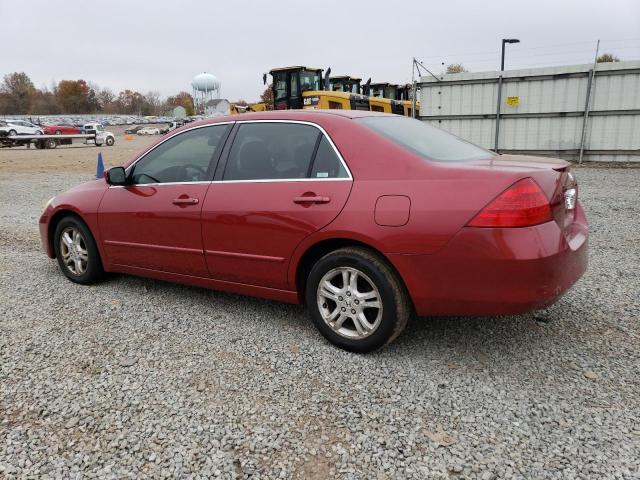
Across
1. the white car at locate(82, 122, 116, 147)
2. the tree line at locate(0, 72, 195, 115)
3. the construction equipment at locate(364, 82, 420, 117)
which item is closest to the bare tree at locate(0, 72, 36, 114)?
the tree line at locate(0, 72, 195, 115)

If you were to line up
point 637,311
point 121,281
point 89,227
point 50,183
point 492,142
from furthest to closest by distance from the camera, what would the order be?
point 492,142, point 50,183, point 121,281, point 89,227, point 637,311

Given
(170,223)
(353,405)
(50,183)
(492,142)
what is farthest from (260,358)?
(492,142)

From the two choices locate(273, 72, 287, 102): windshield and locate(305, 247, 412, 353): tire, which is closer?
locate(305, 247, 412, 353): tire

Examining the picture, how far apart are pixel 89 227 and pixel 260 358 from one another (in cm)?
231

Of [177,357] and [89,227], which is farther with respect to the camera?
[89,227]

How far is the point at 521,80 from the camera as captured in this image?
1441 cm

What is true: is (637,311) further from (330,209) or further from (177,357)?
(177,357)

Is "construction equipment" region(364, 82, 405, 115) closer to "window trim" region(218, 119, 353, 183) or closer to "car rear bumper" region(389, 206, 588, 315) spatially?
"window trim" region(218, 119, 353, 183)

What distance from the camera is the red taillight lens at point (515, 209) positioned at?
2.71 meters

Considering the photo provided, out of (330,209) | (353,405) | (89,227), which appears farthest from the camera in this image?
(89,227)

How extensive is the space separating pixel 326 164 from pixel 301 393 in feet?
4.64

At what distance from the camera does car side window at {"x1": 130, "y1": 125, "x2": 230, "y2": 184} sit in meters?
3.95

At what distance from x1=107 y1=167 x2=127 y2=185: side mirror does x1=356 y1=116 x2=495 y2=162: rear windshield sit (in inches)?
82.5

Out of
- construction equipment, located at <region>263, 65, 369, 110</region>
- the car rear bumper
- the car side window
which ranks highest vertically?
construction equipment, located at <region>263, 65, 369, 110</region>
